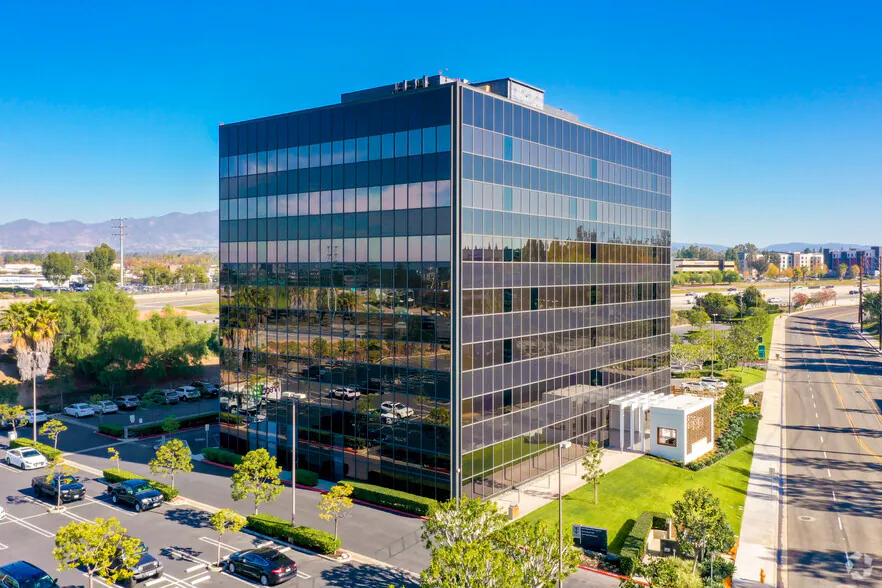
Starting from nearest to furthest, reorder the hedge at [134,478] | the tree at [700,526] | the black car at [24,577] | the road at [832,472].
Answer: the black car at [24,577] < the tree at [700,526] < the road at [832,472] < the hedge at [134,478]

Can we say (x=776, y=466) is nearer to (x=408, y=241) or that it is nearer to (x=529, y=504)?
(x=529, y=504)

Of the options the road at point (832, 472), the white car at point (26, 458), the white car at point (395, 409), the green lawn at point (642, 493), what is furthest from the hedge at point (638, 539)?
the white car at point (26, 458)

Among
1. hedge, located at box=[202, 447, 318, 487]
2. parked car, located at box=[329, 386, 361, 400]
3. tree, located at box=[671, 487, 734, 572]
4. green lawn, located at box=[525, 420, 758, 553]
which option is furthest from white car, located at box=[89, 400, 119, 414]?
tree, located at box=[671, 487, 734, 572]

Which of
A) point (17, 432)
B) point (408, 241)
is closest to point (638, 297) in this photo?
point (408, 241)

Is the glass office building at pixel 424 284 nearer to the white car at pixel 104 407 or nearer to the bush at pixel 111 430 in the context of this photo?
the bush at pixel 111 430

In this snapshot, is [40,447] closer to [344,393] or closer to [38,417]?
[38,417]

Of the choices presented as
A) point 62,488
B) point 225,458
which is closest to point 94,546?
point 62,488
